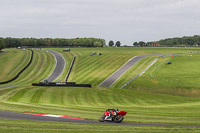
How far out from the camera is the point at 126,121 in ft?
87.9

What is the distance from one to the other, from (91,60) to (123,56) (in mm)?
14436

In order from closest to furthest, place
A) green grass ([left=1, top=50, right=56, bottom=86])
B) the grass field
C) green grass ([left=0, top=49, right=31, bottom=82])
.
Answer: the grass field
green grass ([left=1, top=50, right=56, bottom=86])
green grass ([left=0, top=49, right=31, bottom=82])

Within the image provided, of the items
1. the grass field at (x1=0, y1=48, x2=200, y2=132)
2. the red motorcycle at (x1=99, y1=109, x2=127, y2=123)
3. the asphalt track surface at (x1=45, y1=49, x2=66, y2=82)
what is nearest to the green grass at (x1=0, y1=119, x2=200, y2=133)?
the grass field at (x1=0, y1=48, x2=200, y2=132)

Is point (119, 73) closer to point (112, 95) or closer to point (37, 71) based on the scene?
point (37, 71)

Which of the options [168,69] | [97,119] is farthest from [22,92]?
[168,69]

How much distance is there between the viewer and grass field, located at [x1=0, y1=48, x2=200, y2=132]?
27.0 meters

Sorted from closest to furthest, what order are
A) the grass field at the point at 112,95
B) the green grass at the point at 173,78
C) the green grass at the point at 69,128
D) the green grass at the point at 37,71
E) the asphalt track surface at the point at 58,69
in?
1. the green grass at the point at 69,128
2. the grass field at the point at 112,95
3. the green grass at the point at 173,78
4. the green grass at the point at 37,71
5. the asphalt track surface at the point at 58,69

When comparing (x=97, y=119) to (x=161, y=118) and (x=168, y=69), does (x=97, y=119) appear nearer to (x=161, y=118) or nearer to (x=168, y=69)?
(x=161, y=118)

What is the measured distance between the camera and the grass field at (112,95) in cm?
2698

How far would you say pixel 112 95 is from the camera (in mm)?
58812

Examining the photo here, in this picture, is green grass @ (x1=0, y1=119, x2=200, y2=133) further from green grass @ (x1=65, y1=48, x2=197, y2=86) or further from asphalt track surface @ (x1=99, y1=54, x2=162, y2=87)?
green grass @ (x1=65, y1=48, x2=197, y2=86)

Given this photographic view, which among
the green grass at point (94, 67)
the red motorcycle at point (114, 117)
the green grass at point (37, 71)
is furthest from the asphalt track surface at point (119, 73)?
the red motorcycle at point (114, 117)

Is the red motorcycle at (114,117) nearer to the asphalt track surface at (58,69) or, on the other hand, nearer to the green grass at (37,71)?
the green grass at (37,71)

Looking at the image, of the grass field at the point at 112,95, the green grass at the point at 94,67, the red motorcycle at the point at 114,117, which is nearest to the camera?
the red motorcycle at the point at 114,117
